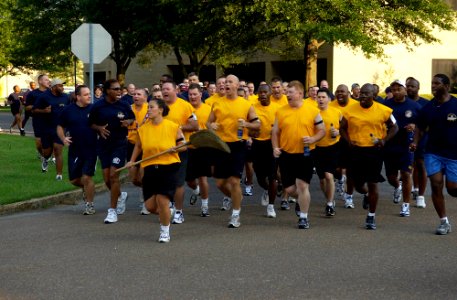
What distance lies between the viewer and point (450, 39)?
154 ft

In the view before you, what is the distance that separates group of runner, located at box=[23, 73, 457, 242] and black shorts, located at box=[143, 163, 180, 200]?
0.01 m

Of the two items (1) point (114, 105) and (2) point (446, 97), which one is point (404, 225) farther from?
(1) point (114, 105)

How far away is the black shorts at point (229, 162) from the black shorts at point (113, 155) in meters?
1.30

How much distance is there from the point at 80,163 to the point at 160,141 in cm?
239

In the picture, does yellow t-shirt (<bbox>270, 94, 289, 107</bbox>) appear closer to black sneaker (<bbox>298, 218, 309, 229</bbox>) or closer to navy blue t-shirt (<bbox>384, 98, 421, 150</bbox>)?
navy blue t-shirt (<bbox>384, 98, 421, 150</bbox>)

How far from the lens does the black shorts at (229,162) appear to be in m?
10.3

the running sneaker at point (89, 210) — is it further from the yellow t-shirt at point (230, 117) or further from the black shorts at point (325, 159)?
the black shorts at point (325, 159)

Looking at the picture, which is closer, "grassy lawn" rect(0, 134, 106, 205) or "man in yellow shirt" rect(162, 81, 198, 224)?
"man in yellow shirt" rect(162, 81, 198, 224)

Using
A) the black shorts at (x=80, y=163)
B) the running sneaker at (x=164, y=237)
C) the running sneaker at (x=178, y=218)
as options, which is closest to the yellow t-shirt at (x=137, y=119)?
the black shorts at (x=80, y=163)

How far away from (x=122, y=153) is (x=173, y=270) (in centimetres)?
377

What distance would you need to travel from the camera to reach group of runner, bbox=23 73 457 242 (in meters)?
9.19

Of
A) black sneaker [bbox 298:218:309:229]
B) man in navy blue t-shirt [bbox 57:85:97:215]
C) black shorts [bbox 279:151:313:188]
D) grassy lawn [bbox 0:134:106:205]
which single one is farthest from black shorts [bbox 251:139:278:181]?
grassy lawn [bbox 0:134:106:205]

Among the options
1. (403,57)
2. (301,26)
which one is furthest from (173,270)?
(403,57)

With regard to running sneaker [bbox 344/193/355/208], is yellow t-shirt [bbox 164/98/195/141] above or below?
above
